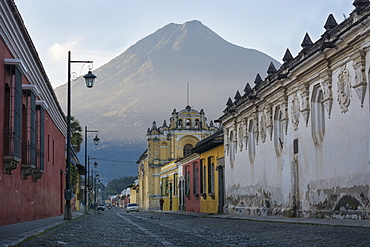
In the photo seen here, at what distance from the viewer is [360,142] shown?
1786cm

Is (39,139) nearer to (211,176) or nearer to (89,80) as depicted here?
(89,80)

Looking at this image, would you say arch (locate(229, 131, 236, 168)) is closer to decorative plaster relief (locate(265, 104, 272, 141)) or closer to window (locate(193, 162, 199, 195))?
decorative plaster relief (locate(265, 104, 272, 141))

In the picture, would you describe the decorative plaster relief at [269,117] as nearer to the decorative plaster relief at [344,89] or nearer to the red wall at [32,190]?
the decorative plaster relief at [344,89]

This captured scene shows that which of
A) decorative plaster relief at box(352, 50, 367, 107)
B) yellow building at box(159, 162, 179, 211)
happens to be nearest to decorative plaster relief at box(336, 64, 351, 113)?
decorative plaster relief at box(352, 50, 367, 107)

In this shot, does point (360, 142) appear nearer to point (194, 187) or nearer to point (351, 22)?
point (351, 22)

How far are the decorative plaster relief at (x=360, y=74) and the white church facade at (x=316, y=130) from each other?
0.09ft

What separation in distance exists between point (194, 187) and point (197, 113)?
101ft

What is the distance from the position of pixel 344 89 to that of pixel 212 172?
24894 mm

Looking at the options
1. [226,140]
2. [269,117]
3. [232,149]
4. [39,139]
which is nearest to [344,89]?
[269,117]

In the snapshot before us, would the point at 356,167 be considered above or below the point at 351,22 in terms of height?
below

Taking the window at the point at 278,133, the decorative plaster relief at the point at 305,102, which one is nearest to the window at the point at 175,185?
Result: the window at the point at 278,133

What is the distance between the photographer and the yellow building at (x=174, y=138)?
80.4 meters

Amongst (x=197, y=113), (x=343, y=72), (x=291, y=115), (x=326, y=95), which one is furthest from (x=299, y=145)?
(x=197, y=113)

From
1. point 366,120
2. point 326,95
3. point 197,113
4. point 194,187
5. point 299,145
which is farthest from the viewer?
point 197,113
